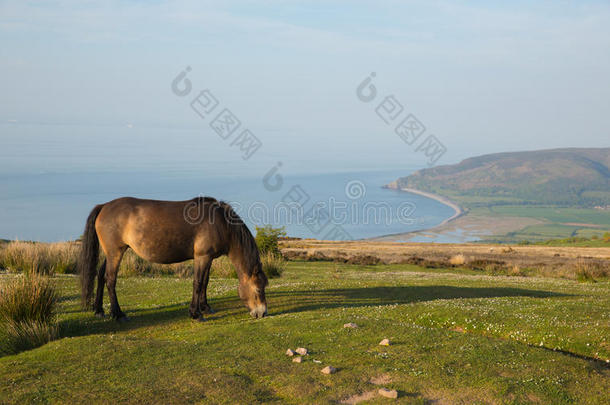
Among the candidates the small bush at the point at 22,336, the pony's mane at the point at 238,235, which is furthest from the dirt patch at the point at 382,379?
the small bush at the point at 22,336

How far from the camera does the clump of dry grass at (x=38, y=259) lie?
766 inches

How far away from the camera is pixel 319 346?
28.2 feet

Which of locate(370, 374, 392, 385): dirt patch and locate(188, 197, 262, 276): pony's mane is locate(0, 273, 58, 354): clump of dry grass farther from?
locate(370, 374, 392, 385): dirt patch

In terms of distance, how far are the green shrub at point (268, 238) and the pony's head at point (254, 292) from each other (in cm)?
1954

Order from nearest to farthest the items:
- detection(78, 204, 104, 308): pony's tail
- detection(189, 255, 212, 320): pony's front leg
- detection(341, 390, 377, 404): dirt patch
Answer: detection(341, 390, 377, 404): dirt patch, detection(189, 255, 212, 320): pony's front leg, detection(78, 204, 104, 308): pony's tail

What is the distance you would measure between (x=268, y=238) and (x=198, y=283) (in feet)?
68.8

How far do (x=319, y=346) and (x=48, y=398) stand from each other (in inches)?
170

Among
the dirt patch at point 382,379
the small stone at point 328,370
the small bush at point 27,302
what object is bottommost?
the dirt patch at point 382,379

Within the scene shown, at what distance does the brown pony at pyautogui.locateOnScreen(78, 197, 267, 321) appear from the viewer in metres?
11.4

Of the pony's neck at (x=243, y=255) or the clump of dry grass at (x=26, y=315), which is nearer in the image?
the clump of dry grass at (x=26, y=315)

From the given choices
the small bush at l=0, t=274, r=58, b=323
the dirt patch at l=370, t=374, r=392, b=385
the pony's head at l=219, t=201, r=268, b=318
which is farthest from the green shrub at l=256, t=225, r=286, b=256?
the dirt patch at l=370, t=374, r=392, b=385

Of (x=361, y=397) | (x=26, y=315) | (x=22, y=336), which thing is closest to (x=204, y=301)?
(x=26, y=315)

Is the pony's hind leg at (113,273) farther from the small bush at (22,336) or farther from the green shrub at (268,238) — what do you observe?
the green shrub at (268,238)

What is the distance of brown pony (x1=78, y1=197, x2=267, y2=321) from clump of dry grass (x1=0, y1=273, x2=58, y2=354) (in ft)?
4.88
